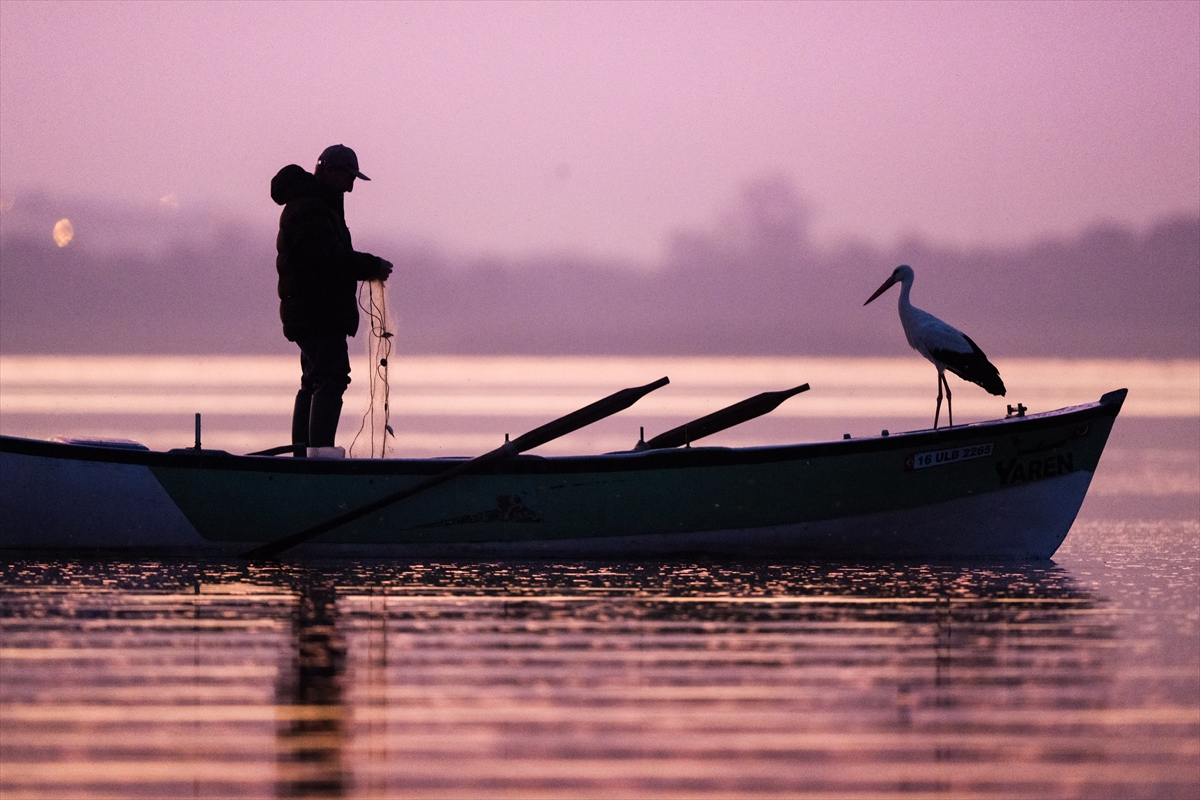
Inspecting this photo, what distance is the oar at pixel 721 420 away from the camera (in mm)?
12094

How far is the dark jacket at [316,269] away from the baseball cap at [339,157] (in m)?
0.19

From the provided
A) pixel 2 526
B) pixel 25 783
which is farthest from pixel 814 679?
pixel 2 526

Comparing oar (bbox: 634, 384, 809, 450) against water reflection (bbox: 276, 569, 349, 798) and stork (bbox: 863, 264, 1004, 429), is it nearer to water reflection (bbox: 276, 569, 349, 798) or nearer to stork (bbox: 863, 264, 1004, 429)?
stork (bbox: 863, 264, 1004, 429)

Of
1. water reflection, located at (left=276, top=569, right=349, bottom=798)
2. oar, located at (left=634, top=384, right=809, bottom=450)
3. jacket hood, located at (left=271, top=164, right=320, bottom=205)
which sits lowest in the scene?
water reflection, located at (left=276, top=569, right=349, bottom=798)

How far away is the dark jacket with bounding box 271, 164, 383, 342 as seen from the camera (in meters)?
11.2

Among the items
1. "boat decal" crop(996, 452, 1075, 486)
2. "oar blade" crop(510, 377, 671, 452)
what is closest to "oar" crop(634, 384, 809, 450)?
"oar blade" crop(510, 377, 671, 452)

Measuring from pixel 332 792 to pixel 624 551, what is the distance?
749cm

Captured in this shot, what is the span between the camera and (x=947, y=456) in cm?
1127

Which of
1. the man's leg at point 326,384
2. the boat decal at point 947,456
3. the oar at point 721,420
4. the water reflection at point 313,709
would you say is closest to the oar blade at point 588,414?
the oar at point 721,420

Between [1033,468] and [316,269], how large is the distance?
195 inches

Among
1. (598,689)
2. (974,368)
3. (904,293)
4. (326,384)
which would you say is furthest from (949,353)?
(598,689)

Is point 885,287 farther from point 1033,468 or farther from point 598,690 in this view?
point 598,690

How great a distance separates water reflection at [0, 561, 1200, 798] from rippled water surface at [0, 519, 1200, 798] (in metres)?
0.01

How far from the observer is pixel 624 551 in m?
11.3
